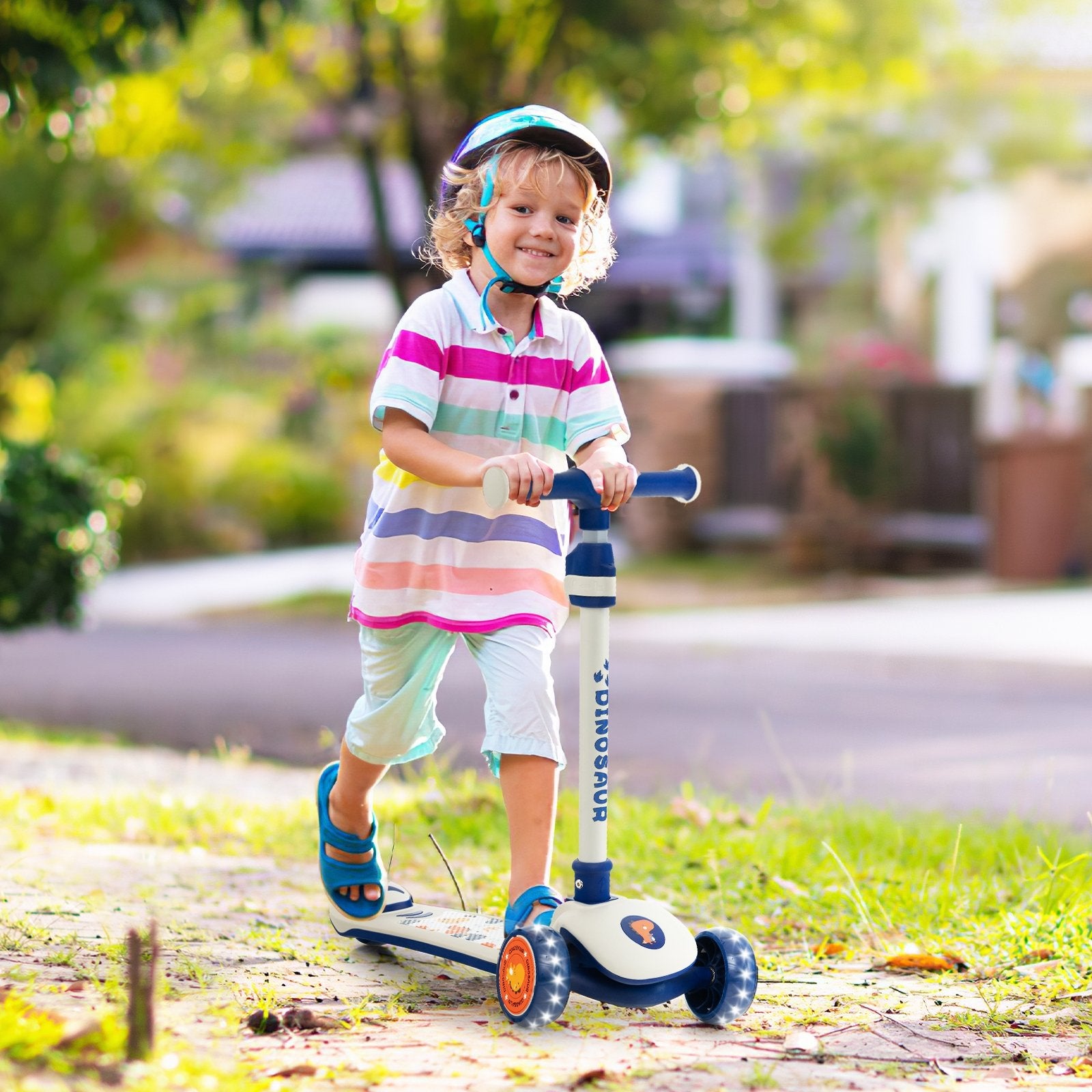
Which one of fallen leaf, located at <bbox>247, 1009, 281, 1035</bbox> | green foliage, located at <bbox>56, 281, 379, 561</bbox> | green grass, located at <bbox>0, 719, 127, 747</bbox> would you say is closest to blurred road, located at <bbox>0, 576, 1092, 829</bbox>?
green grass, located at <bbox>0, 719, 127, 747</bbox>

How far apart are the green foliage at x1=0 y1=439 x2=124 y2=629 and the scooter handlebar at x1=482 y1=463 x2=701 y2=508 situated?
4.60 meters

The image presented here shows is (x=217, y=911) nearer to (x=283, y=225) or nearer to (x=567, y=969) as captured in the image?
(x=567, y=969)

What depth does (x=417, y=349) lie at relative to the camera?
3.18 meters

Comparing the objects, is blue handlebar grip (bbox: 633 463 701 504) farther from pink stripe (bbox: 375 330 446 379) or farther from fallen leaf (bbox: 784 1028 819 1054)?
fallen leaf (bbox: 784 1028 819 1054)

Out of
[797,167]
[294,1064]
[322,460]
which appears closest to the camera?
[294,1064]

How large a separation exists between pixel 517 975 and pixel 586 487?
89cm

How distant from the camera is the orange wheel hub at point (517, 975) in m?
2.92

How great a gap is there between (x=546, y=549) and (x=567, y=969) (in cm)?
83

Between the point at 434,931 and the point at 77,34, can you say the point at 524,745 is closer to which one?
the point at 434,931

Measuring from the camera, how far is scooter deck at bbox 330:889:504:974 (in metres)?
3.26

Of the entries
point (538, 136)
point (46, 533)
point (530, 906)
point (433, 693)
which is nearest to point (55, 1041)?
point (530, 906)

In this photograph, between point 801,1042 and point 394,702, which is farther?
point 394,702

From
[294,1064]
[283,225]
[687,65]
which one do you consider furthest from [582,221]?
[283,225]

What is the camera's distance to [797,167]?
2395 cm
